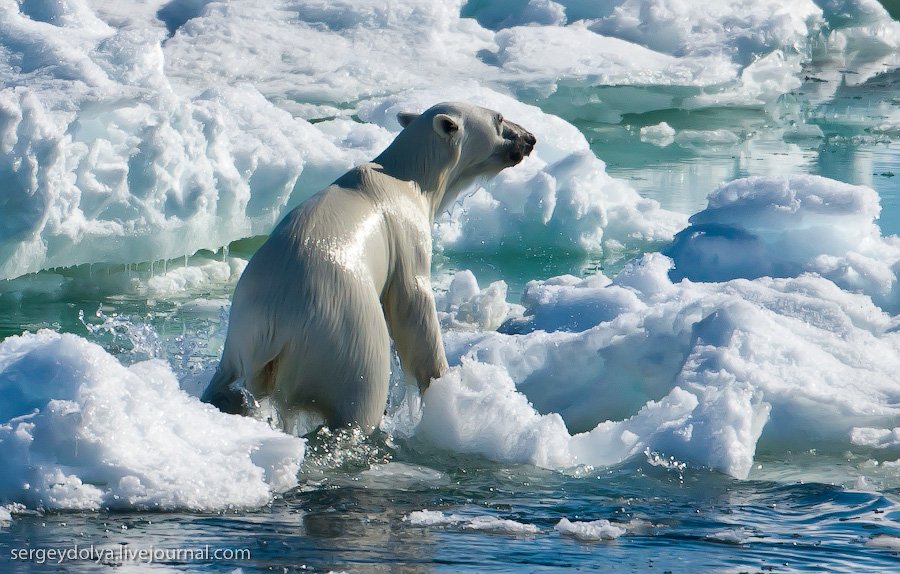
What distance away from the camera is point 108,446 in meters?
3.30

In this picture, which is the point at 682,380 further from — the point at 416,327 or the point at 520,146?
the point at 520,146

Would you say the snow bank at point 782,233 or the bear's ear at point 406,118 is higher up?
the bear's ear at point 406,118

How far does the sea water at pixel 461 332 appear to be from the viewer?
3279 mm

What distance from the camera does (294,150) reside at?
824cm

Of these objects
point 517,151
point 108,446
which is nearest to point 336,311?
point 108,446

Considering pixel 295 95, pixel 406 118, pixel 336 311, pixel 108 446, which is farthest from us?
pixel 295 95

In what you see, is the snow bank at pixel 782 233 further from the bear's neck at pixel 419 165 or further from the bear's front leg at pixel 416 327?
the bear's front leg at pixel 416 327

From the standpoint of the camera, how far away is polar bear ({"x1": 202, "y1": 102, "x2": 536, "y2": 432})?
4004mm

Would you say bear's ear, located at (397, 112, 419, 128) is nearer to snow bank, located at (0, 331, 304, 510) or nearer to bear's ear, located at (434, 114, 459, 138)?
bear's ear, located at (434, 114, 459, 138)

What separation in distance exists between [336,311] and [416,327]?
541 millimetres

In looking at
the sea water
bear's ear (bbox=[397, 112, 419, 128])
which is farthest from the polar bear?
bear's ear (bbox=[397, 112, 419, 128])

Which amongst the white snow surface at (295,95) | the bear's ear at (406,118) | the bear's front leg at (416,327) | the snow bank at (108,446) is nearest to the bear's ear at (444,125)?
the bear's ear at (406,118)

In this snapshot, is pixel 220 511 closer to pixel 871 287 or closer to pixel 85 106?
pixel 871 287

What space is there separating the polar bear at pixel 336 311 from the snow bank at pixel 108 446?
42 centimetres
